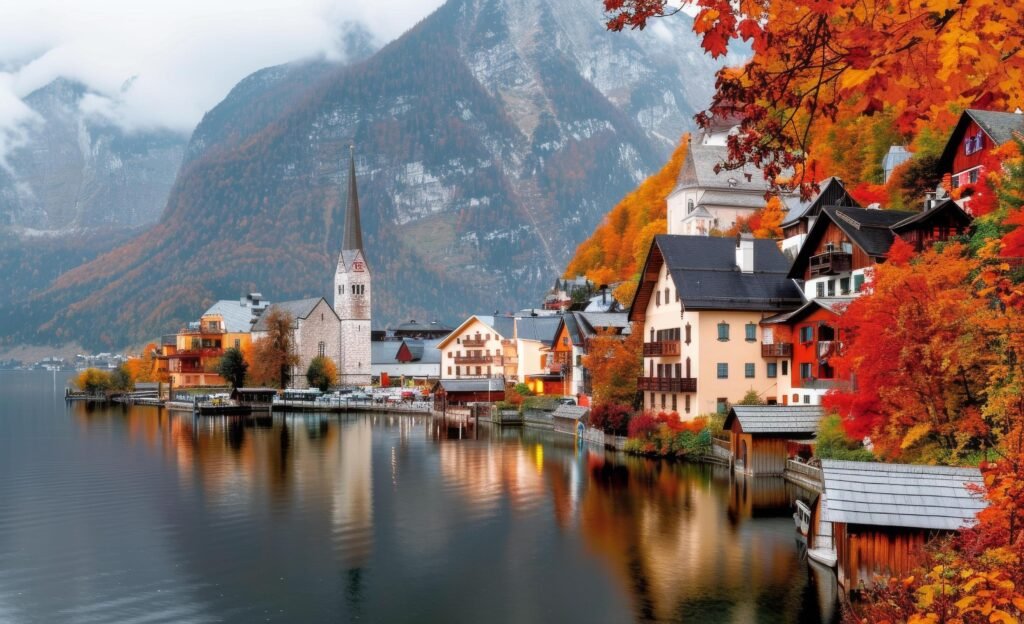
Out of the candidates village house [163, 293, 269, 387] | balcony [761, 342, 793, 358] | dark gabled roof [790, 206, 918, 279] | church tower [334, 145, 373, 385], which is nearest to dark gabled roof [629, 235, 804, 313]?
balcony [761, 342, 793, 358]

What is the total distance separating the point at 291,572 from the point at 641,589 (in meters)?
11.8

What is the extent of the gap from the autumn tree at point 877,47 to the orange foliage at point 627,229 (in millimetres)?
104273

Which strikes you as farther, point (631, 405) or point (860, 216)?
A: point (631, 405)

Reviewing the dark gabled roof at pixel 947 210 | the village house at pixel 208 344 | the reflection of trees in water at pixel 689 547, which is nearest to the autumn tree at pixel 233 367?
the village house at pixel 208 344

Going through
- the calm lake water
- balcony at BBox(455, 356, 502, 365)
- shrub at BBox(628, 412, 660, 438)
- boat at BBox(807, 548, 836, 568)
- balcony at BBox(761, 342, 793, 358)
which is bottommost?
the calm lake water

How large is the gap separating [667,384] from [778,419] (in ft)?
40.7

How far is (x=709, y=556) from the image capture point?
105 ft

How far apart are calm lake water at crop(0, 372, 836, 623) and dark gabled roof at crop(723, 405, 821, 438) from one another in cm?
280

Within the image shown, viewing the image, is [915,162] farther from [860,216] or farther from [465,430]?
[465,430]

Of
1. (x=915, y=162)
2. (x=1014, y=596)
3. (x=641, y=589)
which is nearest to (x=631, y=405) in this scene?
(x=915, y=162)

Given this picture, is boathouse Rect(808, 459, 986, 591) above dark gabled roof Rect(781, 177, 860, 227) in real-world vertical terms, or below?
below

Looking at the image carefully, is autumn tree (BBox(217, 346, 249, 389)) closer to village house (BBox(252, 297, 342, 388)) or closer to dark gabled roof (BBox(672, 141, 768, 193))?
village house (BBox(252, 297, 342, 388))

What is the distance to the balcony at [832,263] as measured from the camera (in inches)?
2015

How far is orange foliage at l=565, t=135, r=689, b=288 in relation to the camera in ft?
397
